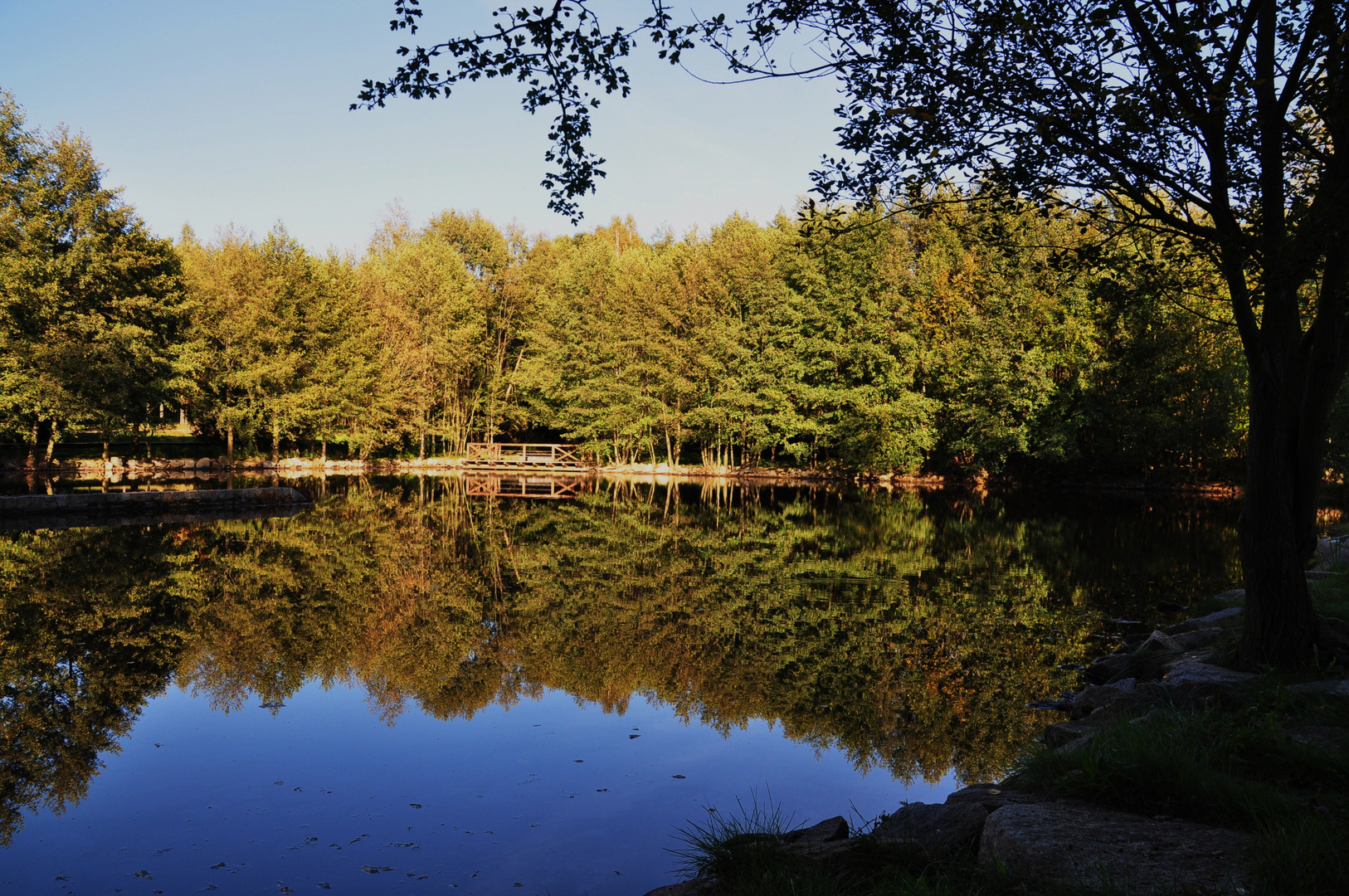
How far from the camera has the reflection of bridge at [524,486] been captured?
30.8 m

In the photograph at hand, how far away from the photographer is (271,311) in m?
41.5

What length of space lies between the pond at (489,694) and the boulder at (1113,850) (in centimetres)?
185

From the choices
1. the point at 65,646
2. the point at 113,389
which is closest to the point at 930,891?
the point at 65,646

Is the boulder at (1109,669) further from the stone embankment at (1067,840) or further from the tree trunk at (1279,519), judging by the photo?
the stone embankment at (1067,840)

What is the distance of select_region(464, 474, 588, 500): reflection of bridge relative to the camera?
30844mm

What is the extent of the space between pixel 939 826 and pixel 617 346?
39184mm

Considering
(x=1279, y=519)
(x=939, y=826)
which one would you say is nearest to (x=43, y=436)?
(x=939, y=826)

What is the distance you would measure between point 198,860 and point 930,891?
156 inches

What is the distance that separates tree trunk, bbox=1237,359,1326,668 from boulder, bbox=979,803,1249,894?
3651mm

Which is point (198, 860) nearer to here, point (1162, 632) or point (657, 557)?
point (1162, 632)

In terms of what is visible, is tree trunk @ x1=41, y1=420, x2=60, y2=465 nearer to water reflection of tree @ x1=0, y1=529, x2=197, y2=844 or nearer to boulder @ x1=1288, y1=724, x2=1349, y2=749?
water reflection of tree @ x1=0, y1=529, x2=197, y2=844

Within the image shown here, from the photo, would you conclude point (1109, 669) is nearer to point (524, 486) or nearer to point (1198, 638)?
point (1198, 638)

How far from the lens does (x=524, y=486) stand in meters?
35.8

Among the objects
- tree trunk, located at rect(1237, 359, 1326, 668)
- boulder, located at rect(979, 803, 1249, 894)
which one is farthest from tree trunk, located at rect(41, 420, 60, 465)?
boulder, located at rect(979, 803, 1249, 894)
